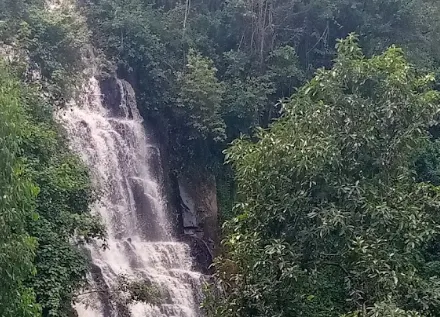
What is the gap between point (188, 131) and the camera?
51.0ft

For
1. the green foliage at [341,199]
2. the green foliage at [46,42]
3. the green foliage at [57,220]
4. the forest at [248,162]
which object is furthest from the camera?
the green foliage at [46,42]

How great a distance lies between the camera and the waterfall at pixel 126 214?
11328 mm

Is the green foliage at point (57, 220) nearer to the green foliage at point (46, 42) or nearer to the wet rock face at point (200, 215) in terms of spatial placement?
the green foliage at point (46, 42)

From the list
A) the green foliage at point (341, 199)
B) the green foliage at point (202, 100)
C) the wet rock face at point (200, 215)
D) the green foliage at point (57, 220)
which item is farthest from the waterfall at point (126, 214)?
the green foliage at point (341, 199)

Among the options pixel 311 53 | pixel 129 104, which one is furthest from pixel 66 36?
pixel 311 53

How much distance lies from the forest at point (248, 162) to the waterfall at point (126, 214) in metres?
0.73

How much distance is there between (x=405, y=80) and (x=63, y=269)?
549cm

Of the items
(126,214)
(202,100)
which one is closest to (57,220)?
(126,214)

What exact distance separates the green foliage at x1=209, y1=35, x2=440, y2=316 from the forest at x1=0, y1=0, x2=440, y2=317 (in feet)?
0.05

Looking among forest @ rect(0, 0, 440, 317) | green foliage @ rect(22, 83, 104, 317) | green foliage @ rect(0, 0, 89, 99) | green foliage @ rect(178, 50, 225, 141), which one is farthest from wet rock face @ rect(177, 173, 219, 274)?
green foliage @ rect(22, 83, 104, 317)

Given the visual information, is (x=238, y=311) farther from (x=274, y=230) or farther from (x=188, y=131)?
(x=188, y=131)

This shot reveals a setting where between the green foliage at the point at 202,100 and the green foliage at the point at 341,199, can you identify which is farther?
the green foliage at the point at 202,100

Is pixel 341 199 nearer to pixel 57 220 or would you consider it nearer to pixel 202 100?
pixel 57 220

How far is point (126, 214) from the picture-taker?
13.2 m
